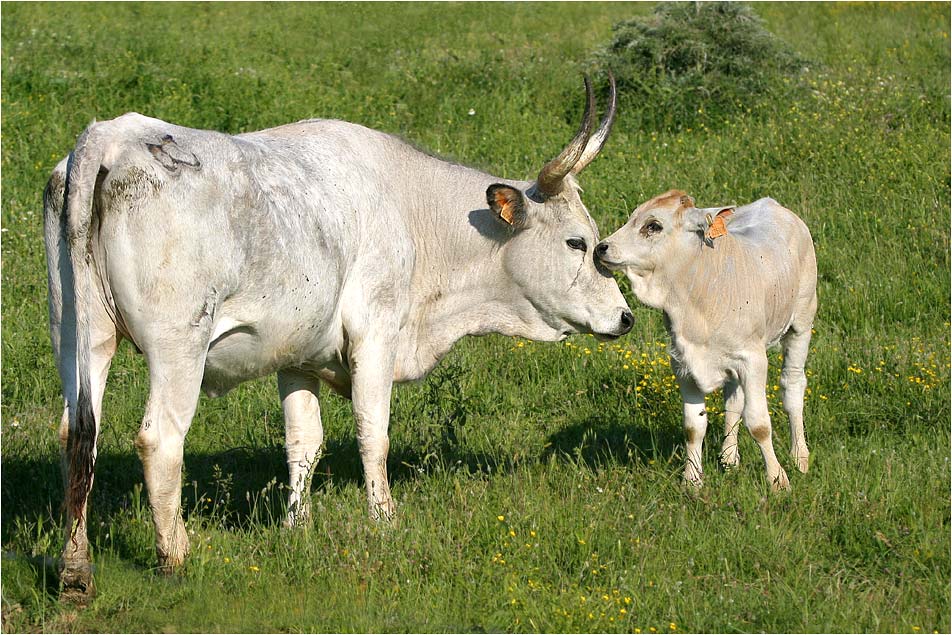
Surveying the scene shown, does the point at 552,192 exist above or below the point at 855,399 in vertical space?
above

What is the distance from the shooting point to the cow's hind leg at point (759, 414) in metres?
6.71

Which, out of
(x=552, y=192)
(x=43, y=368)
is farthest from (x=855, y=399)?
(x=43, y=368)

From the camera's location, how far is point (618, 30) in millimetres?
14914

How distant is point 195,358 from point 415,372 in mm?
1907

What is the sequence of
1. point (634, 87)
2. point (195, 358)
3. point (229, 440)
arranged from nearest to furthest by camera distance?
point (195, 358) < point (229, 440) < point (634, 87)

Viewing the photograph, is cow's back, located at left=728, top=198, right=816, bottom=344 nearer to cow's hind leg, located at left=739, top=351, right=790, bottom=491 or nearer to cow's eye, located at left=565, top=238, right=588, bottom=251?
cow's hind leg, located at left=739, top=351, right=790, bottom=491

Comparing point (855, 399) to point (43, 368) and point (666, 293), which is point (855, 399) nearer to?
point (666, 293)

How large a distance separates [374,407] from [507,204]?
1.39 metres

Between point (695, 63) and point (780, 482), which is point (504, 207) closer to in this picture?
point (780, 482)

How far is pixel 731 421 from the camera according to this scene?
7.23m

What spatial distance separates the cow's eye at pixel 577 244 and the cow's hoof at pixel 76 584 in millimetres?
3199

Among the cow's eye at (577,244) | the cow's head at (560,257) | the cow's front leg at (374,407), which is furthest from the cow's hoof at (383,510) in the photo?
the cow's eye at (577,244)

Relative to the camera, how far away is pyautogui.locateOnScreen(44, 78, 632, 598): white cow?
4906 mm

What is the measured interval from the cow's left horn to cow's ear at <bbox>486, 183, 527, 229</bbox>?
0.18 metres
